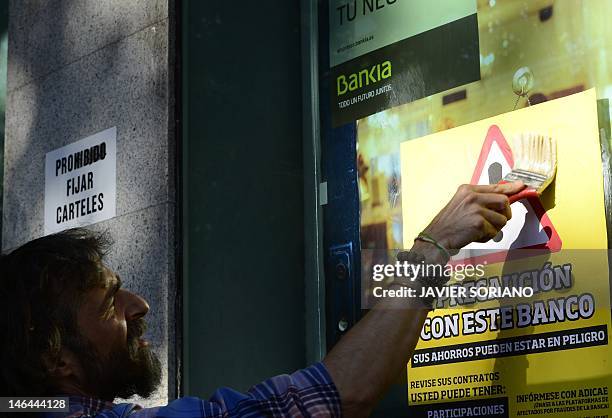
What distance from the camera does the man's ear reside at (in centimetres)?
287

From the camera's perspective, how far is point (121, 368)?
9.77 feet

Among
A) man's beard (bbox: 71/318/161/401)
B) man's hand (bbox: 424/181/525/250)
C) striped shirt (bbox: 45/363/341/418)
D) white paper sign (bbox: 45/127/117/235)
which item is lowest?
striped shirt (bbox: 45/363/341/418)

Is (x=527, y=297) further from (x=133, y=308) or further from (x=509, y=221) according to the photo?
(x=133, y=308)

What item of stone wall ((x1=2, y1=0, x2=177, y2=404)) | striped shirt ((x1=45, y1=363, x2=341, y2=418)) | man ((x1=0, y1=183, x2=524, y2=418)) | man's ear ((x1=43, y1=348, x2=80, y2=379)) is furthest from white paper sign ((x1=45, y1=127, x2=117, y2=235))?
striped shirt ((x1=45, y1=363, x2=341, y2=418))

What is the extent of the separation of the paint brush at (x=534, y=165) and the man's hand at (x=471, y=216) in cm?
9

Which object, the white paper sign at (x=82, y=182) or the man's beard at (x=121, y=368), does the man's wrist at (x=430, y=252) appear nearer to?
the man's beard at (x=121, y=368)

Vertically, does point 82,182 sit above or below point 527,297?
above

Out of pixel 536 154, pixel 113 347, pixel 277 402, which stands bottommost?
pixel 277 402

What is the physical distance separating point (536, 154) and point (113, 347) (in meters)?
1.54

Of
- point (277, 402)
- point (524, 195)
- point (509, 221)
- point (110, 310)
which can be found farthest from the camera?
point (509, 221)

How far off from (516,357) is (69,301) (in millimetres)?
1554

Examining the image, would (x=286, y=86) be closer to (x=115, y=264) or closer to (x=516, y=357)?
(x=115, y=264)

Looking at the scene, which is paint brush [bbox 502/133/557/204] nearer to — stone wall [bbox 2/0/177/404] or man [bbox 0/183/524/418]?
man [bbox 0/183/524/418]

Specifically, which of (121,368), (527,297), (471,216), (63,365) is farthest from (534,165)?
(63,365)
